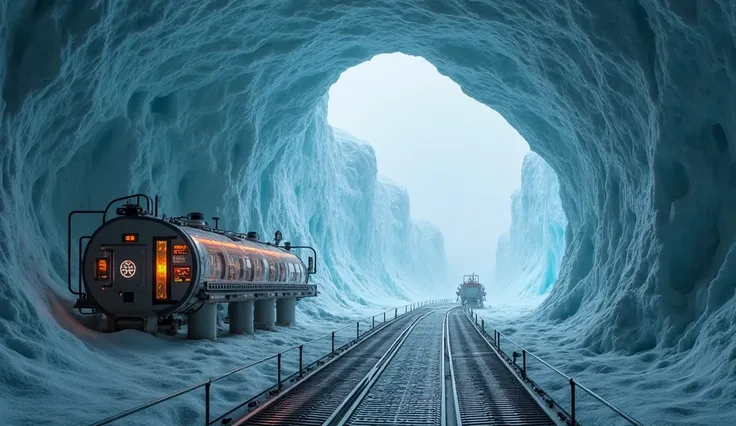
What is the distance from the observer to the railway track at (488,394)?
11680mm

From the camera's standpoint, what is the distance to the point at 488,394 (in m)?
14.2

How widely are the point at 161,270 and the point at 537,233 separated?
243ft

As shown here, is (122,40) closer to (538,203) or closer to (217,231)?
(217,231)

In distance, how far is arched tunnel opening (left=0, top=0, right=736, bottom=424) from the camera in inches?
547

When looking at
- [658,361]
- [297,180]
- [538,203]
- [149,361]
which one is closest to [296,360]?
[149,361]

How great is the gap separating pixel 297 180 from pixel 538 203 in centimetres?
4580

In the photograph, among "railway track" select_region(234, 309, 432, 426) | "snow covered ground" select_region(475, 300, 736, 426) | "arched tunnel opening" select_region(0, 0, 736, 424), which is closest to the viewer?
"snow covered ground" select_region(475, 300, 736, 426)

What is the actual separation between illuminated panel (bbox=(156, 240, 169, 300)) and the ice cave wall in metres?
3.11

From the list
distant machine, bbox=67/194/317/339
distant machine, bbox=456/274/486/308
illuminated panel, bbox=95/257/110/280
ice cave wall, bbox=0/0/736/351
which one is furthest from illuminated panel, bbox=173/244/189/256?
distant machine, bbox=456/274/486/308

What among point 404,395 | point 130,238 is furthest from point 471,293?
point 404,395

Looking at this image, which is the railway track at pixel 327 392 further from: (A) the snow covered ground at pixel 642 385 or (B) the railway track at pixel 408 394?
(A) the snow covered ground at pixel 642 385

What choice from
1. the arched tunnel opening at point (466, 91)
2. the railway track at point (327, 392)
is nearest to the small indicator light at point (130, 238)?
the arched tunnel opening at point (466, 91)

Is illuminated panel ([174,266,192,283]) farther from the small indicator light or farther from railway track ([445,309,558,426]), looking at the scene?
railway track ([445,309,558,426])

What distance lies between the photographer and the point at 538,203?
86312mm
